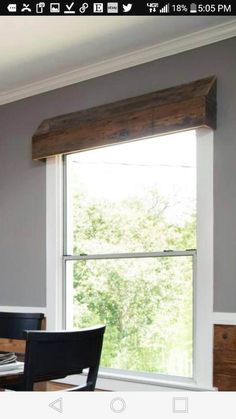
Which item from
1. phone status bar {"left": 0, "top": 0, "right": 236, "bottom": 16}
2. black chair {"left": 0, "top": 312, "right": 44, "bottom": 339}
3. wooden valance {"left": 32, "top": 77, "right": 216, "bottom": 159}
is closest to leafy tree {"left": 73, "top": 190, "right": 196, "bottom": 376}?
wooden valance {"left": 32, "top": 77, "right": 216, "bottom": 159}

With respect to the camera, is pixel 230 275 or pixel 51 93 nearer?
pixel 230 275

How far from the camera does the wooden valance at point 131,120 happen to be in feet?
7.57

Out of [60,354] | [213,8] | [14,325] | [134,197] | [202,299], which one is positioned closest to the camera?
[213,8]

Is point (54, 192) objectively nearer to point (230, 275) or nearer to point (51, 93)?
point (51, 93)

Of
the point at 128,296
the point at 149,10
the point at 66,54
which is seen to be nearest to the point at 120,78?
the point at 66,54

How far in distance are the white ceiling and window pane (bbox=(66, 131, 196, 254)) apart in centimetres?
48

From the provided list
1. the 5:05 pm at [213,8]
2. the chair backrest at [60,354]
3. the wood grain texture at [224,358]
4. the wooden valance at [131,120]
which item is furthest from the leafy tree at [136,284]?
the 5:05 pm at [213,8]

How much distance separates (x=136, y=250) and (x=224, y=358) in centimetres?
76

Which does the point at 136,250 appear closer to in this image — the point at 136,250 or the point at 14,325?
the point at 136,250

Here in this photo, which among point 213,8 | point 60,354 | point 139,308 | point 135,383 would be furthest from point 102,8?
point 135,383

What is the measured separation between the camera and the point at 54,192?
295 centimetres

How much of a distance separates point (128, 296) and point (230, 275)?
2.24 ft

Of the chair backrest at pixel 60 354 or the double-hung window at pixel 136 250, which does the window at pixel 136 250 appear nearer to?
the double-hung window at pixel 136 250

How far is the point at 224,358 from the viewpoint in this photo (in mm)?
2180
